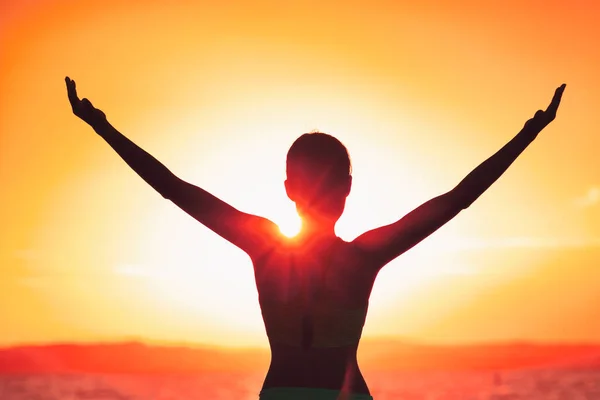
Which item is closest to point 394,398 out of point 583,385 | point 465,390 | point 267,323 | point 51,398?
point 465,390

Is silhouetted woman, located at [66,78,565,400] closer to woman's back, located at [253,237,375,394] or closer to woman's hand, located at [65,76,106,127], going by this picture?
woman's back, located at [253,237,375,394]

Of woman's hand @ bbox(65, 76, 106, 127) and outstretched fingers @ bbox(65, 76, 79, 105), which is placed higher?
outstretched fingers @ bbox(65, 76, 79, 105)

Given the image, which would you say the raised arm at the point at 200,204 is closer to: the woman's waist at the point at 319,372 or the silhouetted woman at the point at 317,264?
the silhouetted woman at the point at 317,264

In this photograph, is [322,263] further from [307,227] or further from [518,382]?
[518,382]

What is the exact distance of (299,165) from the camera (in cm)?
393

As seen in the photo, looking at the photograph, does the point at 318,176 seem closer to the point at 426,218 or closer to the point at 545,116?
the point at 426,218

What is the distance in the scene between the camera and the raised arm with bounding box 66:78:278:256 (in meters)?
3.94

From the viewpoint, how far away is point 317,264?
393 cm

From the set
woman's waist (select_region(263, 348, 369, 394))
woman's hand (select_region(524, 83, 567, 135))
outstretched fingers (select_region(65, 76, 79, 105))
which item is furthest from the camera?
outstretched fingers (select_region(65, 76, 79, 105))

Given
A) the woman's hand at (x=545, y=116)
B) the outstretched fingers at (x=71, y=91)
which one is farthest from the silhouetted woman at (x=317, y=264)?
the outstretched fingers at (x=71, y=91)


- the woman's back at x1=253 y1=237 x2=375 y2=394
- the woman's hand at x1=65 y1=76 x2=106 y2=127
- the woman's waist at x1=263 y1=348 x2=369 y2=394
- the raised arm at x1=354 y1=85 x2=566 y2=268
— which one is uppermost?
the woman's hand at x1=65 y1=76 x2=106 y2=127

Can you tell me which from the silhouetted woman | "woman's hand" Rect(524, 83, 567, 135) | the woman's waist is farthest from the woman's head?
"woman's hand" Rect(524, 83, 567, 135)

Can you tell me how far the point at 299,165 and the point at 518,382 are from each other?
74.1 meters

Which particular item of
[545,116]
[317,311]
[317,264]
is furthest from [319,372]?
[545,116]
